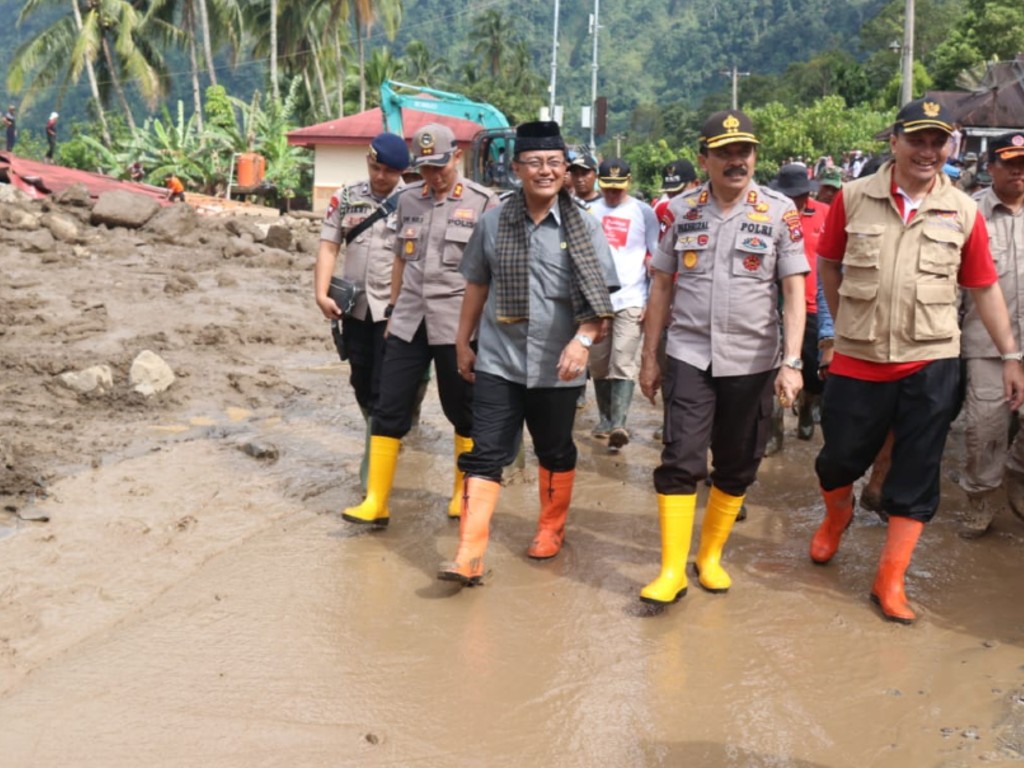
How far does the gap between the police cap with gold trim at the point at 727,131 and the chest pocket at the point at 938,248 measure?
774 mm

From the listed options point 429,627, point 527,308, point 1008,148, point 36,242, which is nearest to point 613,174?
point 1008,148

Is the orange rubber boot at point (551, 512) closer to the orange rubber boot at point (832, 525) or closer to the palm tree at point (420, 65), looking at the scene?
the orange rubber boot at point (832, 525)

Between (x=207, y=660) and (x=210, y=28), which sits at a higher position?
(x=210, y=28)

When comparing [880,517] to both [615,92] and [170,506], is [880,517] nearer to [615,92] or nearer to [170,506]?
[170,506]

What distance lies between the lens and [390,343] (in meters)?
5.68

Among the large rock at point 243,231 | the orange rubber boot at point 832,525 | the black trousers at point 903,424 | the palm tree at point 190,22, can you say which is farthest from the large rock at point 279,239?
the palm tree at point 190,22

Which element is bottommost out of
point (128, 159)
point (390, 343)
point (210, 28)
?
point (390, 343)

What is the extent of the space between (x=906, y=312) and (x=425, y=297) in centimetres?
222

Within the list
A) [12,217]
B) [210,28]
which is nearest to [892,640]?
[12,217]

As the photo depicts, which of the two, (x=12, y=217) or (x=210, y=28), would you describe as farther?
(x=210, y=28)

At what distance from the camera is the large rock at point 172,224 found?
16167 mm

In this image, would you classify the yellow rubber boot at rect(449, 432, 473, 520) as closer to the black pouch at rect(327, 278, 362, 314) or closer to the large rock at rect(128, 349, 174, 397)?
the black pouch at rect(327, 278, 362, 314)

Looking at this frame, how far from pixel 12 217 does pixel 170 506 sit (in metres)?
10.7

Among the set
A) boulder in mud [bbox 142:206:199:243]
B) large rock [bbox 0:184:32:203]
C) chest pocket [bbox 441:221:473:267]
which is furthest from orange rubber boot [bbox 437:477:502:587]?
large rock [bbox 0:184:32:203]
